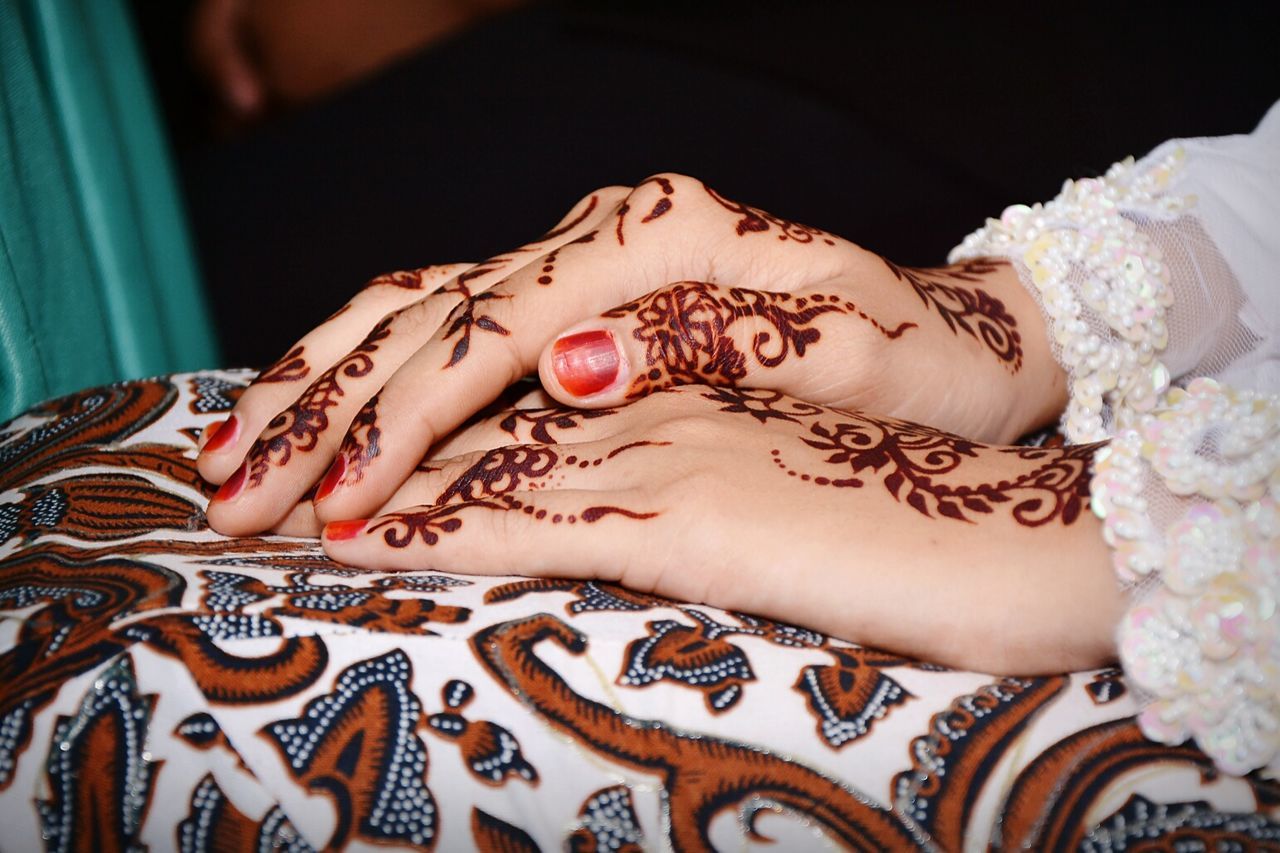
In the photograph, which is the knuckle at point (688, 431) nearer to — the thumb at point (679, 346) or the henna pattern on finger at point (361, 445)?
the thumb at point (679, 346)

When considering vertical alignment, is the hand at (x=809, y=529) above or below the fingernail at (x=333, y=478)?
below

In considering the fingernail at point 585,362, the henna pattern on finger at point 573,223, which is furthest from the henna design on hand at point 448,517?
the henna pattern on finger at point 573,223

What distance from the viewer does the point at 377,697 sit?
0.50m

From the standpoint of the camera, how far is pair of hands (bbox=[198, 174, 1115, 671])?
1.86ft

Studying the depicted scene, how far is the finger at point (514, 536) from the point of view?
60 centimetres

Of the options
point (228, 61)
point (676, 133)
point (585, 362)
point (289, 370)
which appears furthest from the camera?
point (228, 61)

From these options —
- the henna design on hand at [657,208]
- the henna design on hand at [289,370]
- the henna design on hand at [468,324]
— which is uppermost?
the henna design on hand at [657,208]

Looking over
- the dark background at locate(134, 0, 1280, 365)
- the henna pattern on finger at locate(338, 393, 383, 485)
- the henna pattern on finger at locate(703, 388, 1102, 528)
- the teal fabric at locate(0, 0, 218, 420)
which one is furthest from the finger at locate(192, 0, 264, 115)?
the henna pattern on finger at locate(703, 388, 1102, 528)

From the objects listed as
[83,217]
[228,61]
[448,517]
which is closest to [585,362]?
[448,517]

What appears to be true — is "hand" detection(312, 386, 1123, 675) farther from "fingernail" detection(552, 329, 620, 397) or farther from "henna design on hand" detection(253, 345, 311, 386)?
"henna design on hand" detection(253, 345, 311, 386)

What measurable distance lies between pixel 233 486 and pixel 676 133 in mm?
1251

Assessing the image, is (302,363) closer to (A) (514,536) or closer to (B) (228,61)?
(A) (514,536)

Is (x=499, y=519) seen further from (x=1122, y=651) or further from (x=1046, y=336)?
(x=1046, y=336)

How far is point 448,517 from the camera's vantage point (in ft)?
2.05
